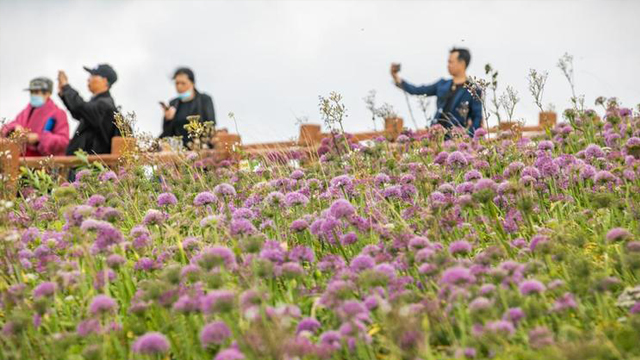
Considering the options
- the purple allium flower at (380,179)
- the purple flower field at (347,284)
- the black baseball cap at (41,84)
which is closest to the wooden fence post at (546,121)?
the purple allium flower at (380,179)

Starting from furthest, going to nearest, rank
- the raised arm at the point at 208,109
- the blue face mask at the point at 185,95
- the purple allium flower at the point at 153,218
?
1. the blue face mask at the point at 185,95
2. the raised arm at the point at 208,109
3. the purple allium flower at the point at 153,218

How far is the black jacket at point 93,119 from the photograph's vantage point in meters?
13.1

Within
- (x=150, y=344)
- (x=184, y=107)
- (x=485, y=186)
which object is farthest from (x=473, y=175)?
(x=184, y=107)

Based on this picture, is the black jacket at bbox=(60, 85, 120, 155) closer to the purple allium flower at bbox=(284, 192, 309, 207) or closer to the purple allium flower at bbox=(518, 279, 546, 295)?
the purple allium flower at bbox=(284, 192, 309, 207)

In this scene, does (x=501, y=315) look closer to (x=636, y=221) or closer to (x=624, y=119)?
(x=636, y=221)

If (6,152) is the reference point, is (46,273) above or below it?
below

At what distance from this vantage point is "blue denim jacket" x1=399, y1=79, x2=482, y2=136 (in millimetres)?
12328

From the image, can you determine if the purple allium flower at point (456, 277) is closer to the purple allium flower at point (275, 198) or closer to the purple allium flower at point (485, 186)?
the purple allium flower at point (485, 186)

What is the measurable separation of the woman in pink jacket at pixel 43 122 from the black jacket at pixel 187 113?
156cm

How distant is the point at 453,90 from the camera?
12828mm

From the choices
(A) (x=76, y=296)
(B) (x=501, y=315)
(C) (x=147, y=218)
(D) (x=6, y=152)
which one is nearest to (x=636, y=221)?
(B) (x=501, y=315)

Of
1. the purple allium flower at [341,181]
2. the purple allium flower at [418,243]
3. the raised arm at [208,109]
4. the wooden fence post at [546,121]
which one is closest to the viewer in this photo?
the purple allium flower at [418,243]

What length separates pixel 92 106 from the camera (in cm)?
1311

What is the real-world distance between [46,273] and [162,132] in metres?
9.17
